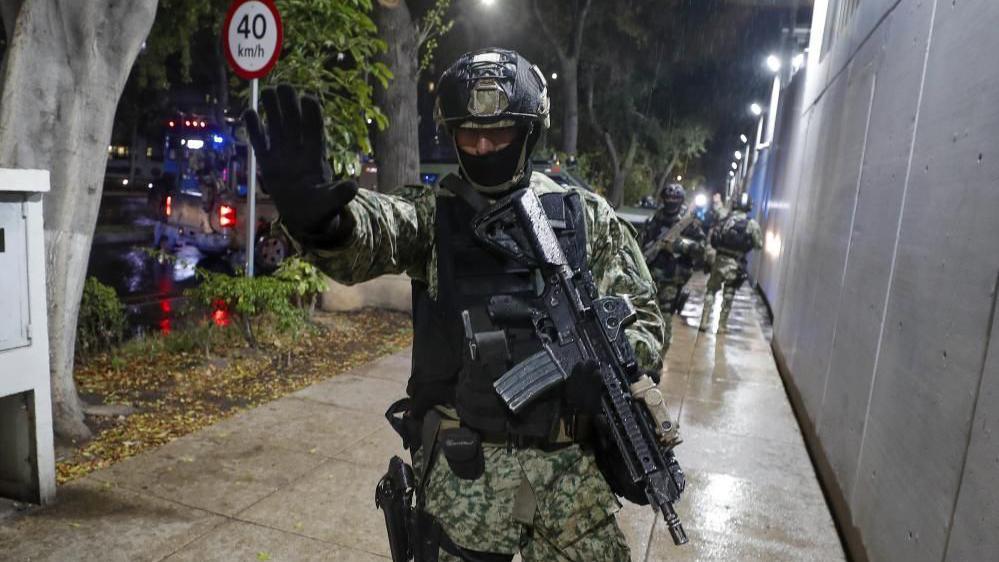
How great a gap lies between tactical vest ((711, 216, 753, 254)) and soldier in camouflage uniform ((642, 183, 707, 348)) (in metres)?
1.27

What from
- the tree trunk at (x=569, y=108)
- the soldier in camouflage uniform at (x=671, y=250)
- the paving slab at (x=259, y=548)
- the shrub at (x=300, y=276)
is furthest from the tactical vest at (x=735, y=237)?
the tree trunk at (x=569, y=108)

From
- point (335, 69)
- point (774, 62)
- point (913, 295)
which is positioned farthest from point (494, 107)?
point (774, 62)

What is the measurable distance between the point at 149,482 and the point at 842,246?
14.4ft

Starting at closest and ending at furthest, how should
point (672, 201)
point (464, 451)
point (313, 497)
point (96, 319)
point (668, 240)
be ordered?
point (464, 451), point (313, 497), point (96, 319), point (668, 240), point (672, 201)

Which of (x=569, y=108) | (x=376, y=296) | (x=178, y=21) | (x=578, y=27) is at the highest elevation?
(x=578, y=27)

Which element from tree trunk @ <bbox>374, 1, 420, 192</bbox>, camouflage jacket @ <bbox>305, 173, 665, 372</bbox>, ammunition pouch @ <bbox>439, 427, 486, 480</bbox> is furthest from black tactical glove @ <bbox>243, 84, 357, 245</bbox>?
tree trunk @ <bbox>374, 1, 420, 192</bbox>

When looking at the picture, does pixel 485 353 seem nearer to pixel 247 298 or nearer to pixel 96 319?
pixel 247 298

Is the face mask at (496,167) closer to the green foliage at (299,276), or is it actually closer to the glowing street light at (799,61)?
the green foliage at (299,276)

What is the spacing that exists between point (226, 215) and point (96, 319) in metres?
5.01

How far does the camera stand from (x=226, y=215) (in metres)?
9.97

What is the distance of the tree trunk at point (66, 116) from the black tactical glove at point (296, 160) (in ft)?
8.69

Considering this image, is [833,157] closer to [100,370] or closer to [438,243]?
[438,243]

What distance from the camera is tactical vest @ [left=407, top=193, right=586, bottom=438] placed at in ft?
6.16

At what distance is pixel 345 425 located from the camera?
4457 millimetres
